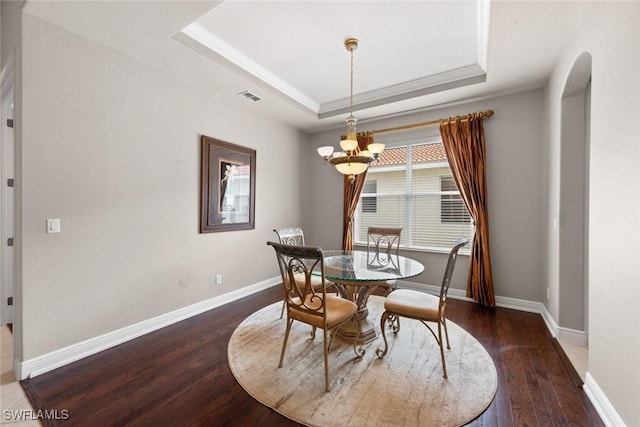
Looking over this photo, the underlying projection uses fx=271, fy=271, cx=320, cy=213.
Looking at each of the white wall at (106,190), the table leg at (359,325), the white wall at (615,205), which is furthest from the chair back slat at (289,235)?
the white wall at (615,205)

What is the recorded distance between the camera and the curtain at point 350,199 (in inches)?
179

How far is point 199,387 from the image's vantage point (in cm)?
194

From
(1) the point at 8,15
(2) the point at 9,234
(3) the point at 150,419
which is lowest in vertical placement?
(3) the point at 150,419

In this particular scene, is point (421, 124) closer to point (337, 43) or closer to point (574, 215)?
point (337, 43)

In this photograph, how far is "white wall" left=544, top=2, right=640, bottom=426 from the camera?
4.54 feet

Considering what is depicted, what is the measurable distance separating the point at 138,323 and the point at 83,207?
1.25 metres

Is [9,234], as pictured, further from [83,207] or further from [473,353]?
[473,353]

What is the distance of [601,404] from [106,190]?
4.05 meters

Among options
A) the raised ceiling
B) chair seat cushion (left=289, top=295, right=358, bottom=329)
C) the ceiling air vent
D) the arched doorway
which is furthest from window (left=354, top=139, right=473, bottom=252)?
chair seat cushion (left=289, top=295, right=358, bottom=329)

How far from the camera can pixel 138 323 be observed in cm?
275

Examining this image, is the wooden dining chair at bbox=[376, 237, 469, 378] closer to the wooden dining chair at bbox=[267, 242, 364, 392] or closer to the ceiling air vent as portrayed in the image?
the wooden dining chair at bbox=[267, 242, 364, 392]

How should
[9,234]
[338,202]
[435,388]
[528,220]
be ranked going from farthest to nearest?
[338,202] → [528,220] → [9,234] → [435,388]

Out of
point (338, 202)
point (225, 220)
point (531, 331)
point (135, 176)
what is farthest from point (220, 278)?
point (531, 331)

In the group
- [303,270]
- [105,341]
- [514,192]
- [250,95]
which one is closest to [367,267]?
[303,270]
